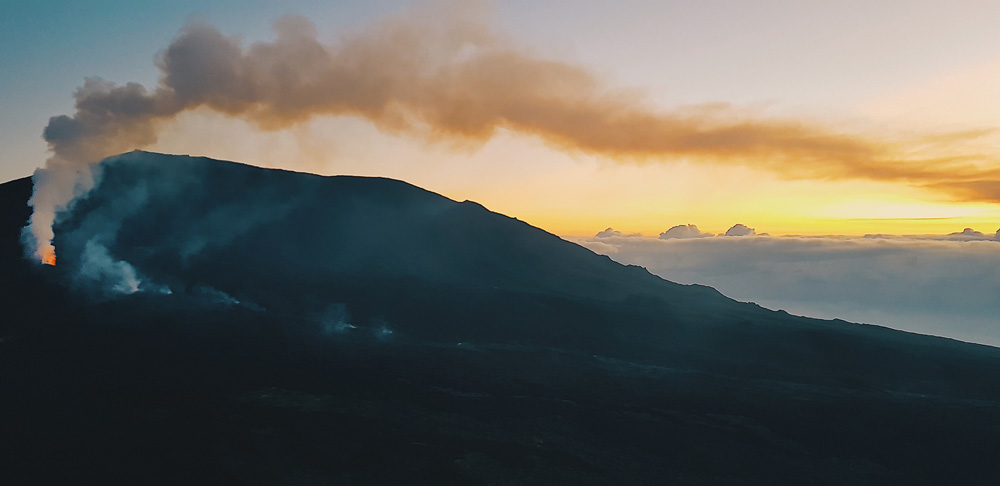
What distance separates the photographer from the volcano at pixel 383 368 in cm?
2980

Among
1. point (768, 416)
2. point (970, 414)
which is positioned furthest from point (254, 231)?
point (970, 414)

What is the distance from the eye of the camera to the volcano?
2980 cm

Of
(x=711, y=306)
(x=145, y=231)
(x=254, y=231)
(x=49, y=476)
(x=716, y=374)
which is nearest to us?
(x=49, y=476)

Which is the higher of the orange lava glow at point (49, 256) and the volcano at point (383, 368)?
the orange lava glow at point (49, 256)

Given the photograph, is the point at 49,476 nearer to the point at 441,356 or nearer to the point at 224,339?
the point at 224,339

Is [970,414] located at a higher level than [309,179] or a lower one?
lower

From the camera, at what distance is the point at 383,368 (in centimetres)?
4662

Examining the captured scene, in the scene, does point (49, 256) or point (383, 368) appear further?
point (49, 256)

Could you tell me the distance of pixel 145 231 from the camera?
82688 millimetres

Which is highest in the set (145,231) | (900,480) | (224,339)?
(145,231)

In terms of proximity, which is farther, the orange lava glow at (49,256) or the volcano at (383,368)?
the orange lava glow at (49,256)

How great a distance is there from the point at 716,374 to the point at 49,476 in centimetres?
5442

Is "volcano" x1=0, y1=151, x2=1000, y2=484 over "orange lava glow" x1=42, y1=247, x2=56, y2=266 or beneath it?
beneath

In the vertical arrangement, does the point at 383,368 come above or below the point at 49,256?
below
